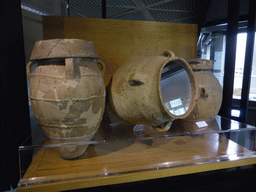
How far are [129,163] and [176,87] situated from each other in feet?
1.59

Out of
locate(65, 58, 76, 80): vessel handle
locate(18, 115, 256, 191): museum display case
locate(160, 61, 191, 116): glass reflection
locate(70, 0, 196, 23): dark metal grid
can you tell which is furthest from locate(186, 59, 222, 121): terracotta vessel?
locate(70, 0, 196, 23): dark metal grid

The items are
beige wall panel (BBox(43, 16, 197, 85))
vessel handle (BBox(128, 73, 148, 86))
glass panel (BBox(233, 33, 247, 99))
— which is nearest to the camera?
vessel handle (BBox(128, 73, 148, 86))

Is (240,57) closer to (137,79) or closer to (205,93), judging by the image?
(205,93)

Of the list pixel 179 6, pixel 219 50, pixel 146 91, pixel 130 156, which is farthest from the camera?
pixel 179 6

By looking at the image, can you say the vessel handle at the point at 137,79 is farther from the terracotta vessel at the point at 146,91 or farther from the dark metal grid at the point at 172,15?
the dark metal grid at the point at 172,15

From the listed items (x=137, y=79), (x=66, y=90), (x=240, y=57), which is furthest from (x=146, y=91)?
(x=240, y=57)

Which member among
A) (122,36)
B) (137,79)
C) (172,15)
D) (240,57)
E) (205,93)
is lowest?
(205,93)

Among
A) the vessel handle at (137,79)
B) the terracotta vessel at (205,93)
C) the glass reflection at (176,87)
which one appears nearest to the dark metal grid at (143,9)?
the terracotta vessel at (205,93)

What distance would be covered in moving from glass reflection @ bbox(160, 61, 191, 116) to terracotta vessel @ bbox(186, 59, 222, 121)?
0.19 m

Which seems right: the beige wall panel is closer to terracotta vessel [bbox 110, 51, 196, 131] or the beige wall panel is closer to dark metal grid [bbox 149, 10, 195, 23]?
terracotta vessel [bbox 110, 51, 196, 131]

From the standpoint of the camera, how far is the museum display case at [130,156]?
0.80m

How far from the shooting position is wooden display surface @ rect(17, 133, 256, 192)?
0.79 meters

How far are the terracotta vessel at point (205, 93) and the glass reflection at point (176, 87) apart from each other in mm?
186

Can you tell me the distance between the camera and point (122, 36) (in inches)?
55.3
